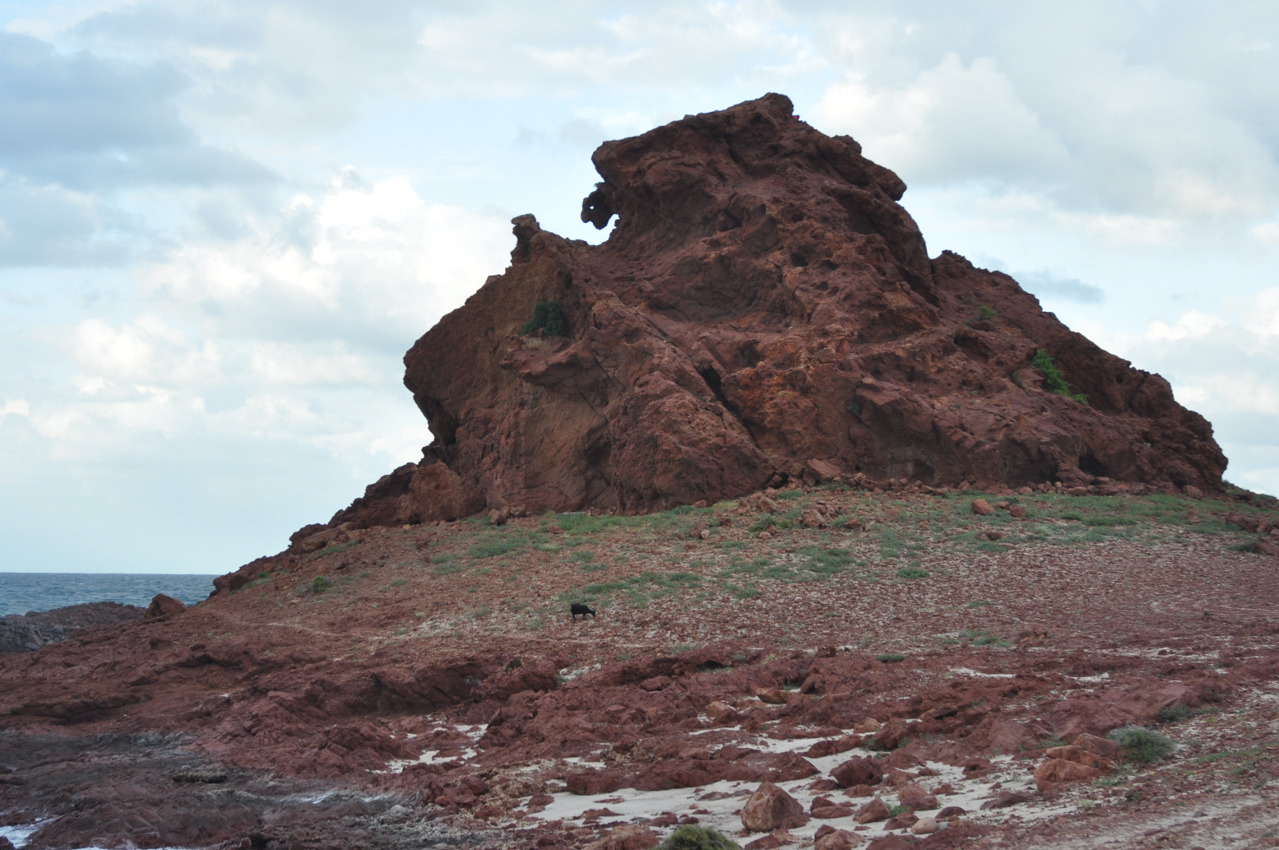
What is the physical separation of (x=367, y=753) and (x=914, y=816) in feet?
20.5

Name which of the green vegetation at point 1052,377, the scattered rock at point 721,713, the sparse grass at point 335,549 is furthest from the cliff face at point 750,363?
the scattered rock at point 721,713

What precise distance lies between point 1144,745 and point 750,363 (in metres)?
18.5

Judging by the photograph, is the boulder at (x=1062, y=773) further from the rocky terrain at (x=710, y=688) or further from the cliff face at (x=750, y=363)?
the cliff face at (x=750, y=363)

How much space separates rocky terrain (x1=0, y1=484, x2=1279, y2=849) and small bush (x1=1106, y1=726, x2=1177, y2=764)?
8cm

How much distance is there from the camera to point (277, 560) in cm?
2652

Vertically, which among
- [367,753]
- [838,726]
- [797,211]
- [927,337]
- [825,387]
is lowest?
[367,753]

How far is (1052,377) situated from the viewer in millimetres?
26625

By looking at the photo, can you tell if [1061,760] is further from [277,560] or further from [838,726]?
[277,560]

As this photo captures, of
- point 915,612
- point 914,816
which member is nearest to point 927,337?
point 915,612

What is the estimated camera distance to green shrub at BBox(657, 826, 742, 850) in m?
6.28

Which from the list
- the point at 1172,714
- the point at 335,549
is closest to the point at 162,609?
the point at 335,549

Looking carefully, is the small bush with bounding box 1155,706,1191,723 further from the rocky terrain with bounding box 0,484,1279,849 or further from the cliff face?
the cliff face

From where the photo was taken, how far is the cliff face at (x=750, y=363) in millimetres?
23281

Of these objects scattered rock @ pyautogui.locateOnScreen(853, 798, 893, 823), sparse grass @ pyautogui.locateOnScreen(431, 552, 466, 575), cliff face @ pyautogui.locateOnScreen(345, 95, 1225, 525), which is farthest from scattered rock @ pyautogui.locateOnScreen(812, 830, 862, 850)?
cliff face @ pyautogui.locateOnScreen(345, 95, 1225, 525)
